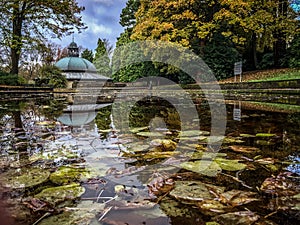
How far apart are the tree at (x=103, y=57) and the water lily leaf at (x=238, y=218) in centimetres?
3599

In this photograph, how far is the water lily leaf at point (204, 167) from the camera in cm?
129

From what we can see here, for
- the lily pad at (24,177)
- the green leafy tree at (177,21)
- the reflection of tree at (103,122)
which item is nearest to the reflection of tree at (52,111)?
the reflection of tree at (103,122)

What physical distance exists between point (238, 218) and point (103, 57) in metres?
41.4

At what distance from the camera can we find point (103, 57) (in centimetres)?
4047

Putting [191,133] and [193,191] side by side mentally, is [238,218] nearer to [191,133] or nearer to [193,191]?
[193,191]

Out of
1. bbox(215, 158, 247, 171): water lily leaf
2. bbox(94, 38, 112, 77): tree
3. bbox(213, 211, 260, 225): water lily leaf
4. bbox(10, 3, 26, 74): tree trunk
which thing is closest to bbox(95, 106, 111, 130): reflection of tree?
bbox(215, 158, 247, 171): water lily leaf

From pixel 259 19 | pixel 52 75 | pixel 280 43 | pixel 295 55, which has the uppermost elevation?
pixel 259 19

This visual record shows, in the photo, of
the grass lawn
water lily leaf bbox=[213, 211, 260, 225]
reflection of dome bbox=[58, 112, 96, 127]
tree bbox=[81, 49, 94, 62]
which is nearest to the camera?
water lily leaf bbox=[213, 211, 260, 225]

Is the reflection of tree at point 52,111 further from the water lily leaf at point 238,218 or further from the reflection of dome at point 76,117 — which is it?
the water lily leaf at point 238,218

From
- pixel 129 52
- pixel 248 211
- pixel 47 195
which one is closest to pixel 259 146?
pixel 248 211

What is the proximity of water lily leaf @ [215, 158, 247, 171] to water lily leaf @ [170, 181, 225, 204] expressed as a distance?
0.29m

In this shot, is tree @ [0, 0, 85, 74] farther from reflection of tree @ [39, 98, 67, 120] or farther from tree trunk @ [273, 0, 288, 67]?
tree trunk @ [273, 0, 288, 67]

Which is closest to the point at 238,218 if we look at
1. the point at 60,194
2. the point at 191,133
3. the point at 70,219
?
the point at 70,219

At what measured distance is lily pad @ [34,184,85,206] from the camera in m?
0.99
